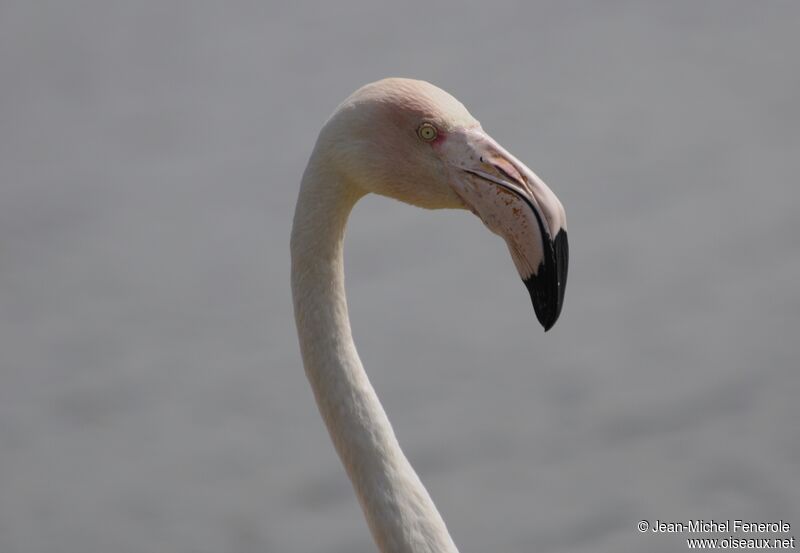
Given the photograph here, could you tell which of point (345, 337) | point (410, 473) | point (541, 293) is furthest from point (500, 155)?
point (410, 473)

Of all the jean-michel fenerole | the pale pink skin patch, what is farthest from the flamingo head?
the jean-michel fenerole

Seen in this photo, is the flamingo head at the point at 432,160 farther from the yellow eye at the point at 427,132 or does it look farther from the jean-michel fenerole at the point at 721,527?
the jean-michel fenerole at the point at 721,527

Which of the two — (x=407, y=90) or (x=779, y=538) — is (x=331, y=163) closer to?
(x=407, y=90)

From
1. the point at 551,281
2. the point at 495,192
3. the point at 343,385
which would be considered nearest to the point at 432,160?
the point at 495,192

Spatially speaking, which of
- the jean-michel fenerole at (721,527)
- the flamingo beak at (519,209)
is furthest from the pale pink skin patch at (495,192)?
the jean-michel fenerole at (721,527)

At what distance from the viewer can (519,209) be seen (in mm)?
3055

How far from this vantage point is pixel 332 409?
3.29 m

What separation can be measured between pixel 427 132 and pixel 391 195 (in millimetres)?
186

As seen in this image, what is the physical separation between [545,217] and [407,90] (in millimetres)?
470

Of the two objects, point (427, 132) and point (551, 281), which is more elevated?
point (427, 132)

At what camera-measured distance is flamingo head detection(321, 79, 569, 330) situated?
10.1 feet

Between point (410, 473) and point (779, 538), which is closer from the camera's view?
point (410, 473)

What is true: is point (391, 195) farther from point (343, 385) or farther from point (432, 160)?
point (343, 385)

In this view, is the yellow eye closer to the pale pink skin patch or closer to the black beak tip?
the pale pink skin patch
